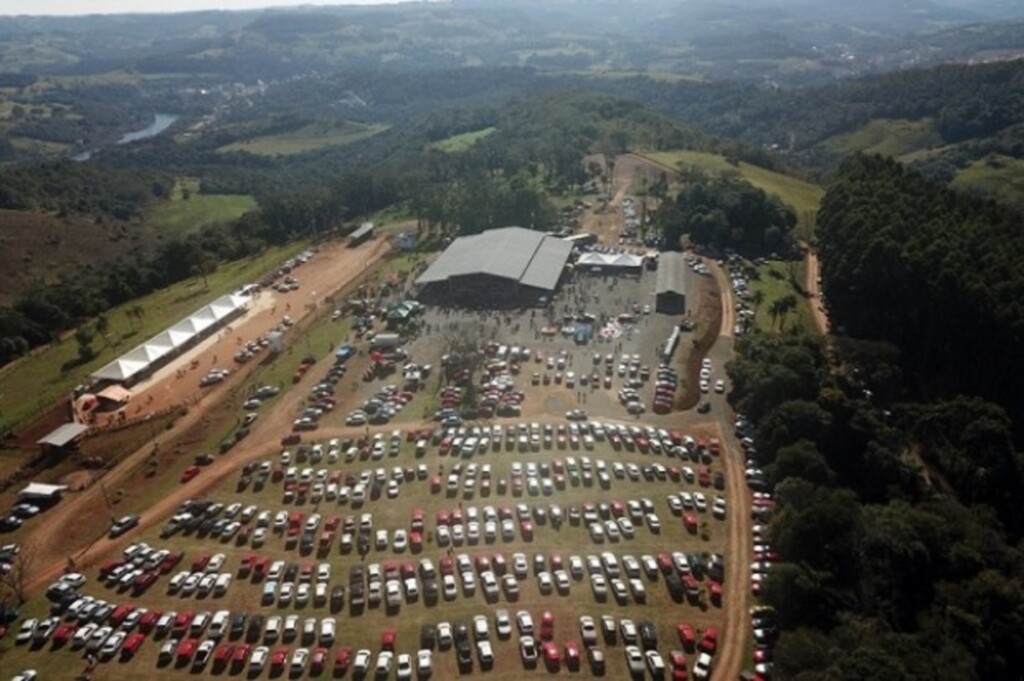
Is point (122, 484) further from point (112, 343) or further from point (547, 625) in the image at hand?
point (547, 625)

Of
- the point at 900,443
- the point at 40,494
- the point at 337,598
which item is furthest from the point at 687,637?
the point at 40,494

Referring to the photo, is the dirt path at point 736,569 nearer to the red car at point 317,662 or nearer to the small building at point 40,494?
the red car at point 317,662

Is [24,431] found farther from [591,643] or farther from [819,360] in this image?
[819,360]

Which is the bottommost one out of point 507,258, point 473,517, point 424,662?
point 473,517

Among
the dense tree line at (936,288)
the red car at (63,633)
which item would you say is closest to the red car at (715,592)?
the dense tree line at (936,288)

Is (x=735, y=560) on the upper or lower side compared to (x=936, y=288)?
lower

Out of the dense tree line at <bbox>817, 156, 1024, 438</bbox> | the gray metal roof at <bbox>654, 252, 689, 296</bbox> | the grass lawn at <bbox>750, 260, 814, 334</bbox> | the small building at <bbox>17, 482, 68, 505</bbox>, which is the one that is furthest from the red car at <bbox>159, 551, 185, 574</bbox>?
the dense tree line at <bbox>817, 156, 1024, 438</bbox>

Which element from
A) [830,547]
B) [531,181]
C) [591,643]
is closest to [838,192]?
[531,181]
